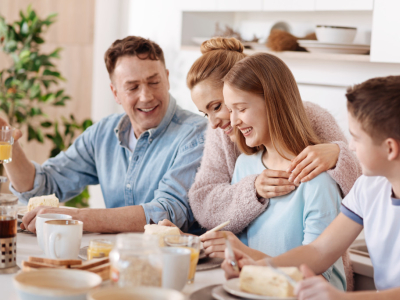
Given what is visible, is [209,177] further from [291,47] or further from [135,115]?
[291,47]

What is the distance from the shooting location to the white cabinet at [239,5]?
293cm

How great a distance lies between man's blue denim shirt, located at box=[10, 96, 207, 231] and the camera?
1.89m

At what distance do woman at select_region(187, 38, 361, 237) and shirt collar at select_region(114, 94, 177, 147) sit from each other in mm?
245

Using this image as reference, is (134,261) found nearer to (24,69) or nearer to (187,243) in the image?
(187,243)

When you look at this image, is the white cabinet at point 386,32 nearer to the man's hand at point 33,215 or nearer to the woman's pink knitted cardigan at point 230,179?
the woman's pink knitted cardigan at point 230,179

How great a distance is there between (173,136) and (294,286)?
122cm

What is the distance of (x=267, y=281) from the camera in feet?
3.16

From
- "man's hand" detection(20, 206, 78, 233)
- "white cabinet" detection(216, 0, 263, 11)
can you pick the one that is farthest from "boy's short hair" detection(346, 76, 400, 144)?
"white cabinet" detection(216, 0, 263, 11)

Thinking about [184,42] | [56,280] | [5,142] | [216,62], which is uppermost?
[184,42]

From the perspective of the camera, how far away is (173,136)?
2086 mm

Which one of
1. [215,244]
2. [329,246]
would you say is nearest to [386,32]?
[329,246]

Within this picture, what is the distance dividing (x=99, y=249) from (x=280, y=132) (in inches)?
26.6

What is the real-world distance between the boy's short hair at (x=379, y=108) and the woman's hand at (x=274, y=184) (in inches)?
17.6

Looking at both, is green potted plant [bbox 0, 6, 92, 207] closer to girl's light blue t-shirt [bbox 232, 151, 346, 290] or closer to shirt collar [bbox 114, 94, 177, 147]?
shirt collar [bbox 114, 94, 177, 147]
